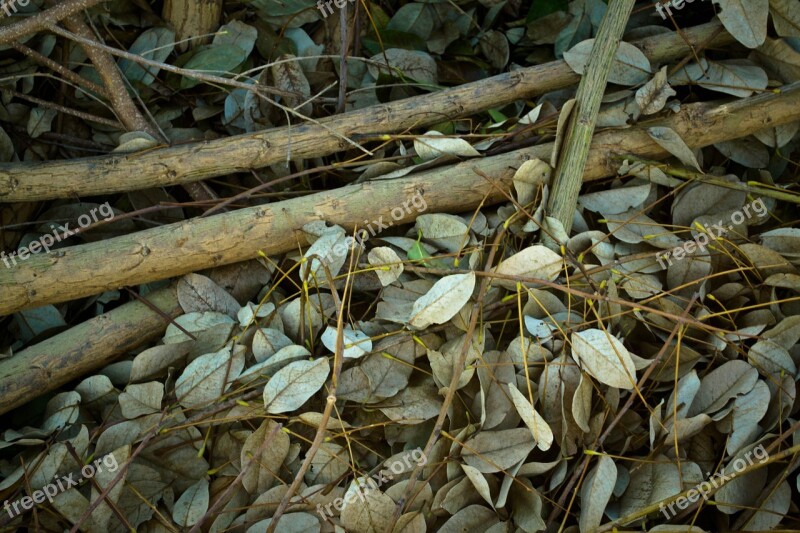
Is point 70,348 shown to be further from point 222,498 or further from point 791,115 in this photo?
point 791,115

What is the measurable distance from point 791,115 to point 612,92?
0.31 meters

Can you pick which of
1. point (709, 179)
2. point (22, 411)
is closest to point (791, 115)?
point (709, 179)

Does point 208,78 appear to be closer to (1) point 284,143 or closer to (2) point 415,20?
(1) point 284,143

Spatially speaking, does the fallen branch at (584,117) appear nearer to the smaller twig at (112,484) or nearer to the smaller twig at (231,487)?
the smaller twig at (231,487)

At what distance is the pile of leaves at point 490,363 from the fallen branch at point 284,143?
0.14ft

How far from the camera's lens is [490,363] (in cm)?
117

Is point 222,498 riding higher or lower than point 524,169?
lower

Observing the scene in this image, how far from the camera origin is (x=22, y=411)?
4.13ft
